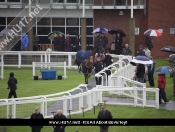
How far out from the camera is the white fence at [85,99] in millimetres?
10094

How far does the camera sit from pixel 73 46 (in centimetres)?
2855

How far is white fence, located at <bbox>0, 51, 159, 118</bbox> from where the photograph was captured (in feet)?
33.1

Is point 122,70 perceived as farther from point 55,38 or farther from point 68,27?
point 68,27

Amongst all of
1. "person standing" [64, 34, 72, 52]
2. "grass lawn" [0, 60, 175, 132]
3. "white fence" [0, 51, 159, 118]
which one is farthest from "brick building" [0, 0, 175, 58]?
"white fence" [0, 51, 159, 118]

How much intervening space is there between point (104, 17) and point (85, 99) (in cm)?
1820

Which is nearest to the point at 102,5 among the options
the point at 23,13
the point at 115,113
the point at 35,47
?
the point at 35,47

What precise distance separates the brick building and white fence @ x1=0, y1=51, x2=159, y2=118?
37.0ft

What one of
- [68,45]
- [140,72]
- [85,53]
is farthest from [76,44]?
[140,72]

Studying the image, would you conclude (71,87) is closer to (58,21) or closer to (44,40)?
(44,40)

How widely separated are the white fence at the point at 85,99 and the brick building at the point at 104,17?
11.3 metres

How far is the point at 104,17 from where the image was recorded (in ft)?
100

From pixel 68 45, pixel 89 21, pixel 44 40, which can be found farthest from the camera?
pixel 89 21

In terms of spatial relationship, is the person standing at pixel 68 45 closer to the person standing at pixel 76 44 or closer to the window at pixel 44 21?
the person standing at pixel 76 44

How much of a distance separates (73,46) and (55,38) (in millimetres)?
2432
